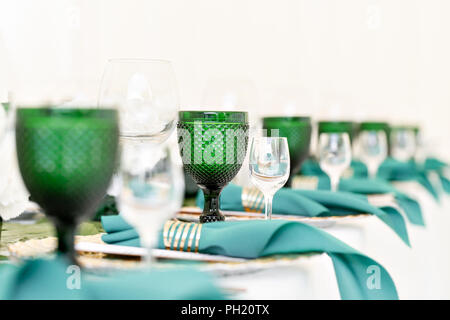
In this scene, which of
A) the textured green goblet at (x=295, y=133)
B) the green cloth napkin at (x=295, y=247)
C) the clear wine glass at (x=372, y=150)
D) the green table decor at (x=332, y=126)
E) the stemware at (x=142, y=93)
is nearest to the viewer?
the green cloth napkin at (x=295, y=247)

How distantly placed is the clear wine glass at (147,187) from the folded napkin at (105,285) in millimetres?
55

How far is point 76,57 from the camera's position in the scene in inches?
93.2

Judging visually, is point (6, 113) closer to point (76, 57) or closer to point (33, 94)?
point (33, 94)

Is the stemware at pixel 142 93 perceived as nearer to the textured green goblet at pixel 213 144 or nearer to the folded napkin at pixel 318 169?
the textured green goblet at pixel 213 144

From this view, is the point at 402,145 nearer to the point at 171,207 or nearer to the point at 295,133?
the point at 295,133

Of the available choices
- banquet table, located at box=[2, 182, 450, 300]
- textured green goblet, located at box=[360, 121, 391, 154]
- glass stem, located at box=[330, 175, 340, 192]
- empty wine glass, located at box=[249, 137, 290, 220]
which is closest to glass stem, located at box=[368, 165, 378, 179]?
banquet table, located at box=[2, 182, 450, 300]

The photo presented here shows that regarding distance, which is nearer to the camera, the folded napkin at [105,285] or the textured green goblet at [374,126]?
the folded napkin at [105,285]

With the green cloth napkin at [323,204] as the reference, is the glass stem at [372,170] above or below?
below

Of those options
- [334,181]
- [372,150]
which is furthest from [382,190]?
[372,150]

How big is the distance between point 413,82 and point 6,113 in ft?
13.6

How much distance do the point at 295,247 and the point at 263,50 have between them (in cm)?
277

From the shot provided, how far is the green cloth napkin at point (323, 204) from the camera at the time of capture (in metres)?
1.07

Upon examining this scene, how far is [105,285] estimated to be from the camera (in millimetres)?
532

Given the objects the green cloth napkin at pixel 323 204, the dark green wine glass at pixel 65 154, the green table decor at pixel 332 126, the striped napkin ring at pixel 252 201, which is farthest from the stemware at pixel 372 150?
the dark green wine glass at pixel 65 154
